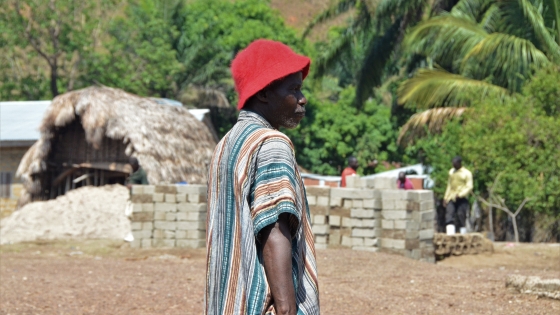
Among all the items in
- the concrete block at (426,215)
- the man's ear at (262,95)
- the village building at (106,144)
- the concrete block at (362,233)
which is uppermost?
the village building at (106,144)

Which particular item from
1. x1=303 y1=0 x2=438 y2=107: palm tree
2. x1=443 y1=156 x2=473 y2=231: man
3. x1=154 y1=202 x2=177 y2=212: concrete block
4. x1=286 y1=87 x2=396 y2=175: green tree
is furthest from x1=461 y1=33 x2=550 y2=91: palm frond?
x1=286 y1=87 x2=396 y2=175: green tree

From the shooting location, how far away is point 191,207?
1479 centimetres

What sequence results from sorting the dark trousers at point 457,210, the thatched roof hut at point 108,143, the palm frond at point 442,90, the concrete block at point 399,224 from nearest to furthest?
the concrete block at point 399,224 < the dark trousers at point 457,210 < the palm frond at point 442,90 < the thatched roof hut at point 108,143

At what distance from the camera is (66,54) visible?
33531 millimetres

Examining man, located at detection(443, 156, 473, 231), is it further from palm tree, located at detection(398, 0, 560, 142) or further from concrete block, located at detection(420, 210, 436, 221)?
palm tree, located at detection(398, 0, 560, 142)

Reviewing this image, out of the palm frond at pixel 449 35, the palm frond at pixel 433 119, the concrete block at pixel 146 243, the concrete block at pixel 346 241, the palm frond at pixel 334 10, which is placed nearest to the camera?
the concrete block at pixel 346 241

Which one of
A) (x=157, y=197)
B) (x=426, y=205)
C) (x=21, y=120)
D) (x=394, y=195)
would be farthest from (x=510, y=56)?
(x=21, y=120)

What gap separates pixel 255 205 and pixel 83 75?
Result: 33.0m

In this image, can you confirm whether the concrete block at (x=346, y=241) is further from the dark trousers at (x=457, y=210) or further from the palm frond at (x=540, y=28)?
the palm frond at (x=540, y=28)

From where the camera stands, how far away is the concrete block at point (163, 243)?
14852 mm

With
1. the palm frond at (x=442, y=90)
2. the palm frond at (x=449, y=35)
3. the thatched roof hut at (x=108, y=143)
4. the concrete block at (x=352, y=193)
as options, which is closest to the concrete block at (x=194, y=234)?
the concrete block at (x=352, y=193)

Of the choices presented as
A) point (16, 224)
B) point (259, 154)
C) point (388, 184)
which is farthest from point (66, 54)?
point (259, 154)

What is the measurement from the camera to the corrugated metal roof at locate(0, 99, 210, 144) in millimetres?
22562

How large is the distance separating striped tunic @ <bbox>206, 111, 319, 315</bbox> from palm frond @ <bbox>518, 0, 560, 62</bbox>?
15.3 m
